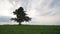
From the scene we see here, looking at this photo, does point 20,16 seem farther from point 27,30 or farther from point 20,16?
point 27,30

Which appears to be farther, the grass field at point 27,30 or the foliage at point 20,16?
the foliage at point 20,16

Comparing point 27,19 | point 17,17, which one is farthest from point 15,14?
point 27,19

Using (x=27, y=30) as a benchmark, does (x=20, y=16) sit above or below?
above

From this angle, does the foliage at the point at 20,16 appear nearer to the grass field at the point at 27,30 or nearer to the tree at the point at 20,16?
the tree at the point at 20,16

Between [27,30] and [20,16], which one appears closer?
[27,30]

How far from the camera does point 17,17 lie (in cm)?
5847

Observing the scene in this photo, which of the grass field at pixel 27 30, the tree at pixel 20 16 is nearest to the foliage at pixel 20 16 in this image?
the tree at pixel 20 16

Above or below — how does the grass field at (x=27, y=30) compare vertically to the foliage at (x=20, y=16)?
below

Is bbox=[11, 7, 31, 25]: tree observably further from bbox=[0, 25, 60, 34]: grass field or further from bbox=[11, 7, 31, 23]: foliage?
bbox=[0, 25, 60, 34]: grass field

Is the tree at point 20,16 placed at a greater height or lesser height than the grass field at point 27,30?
greater

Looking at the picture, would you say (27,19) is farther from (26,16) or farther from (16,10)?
(16,10)

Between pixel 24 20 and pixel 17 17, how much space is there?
307cm

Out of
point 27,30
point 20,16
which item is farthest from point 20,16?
point 27,30

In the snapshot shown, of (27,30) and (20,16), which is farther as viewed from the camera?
(20,16)
